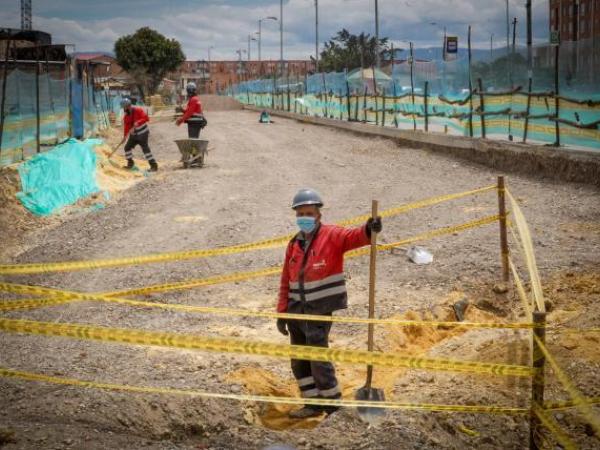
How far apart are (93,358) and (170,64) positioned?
87867 mm

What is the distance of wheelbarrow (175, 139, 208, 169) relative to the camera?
17.8 meters

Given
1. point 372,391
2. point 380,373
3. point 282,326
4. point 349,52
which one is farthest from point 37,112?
point 349,52

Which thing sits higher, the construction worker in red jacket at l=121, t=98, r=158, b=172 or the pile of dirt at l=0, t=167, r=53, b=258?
the construction worker in red jacket at l=121, t=98, r=158, b=172

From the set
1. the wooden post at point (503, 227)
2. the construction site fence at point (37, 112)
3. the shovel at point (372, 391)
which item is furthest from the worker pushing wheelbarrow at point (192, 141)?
the shovel at point (372, 391)

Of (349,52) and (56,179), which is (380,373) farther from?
(349,52)

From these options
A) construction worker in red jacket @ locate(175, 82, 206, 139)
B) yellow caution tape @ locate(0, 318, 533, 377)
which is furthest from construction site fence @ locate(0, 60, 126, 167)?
yellow caution tape @ locate(0, 318, 533, 377)

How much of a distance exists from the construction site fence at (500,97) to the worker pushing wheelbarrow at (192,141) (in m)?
7.28

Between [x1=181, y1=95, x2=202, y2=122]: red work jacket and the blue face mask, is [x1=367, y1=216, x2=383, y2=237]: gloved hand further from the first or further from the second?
[x1=181, y1=95, x2=202, y2=122]: red work jacket

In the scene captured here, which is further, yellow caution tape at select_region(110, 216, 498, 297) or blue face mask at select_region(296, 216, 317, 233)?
yellow caution tape at select_region(110, 216, 498, 297)

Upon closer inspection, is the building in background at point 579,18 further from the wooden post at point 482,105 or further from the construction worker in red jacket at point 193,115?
the construction worker in red jacket at point 193,115

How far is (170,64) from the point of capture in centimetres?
9038

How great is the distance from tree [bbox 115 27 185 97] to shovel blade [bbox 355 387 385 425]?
8546 cm

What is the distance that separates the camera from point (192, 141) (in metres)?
17.6

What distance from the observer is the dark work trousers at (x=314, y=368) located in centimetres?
547
